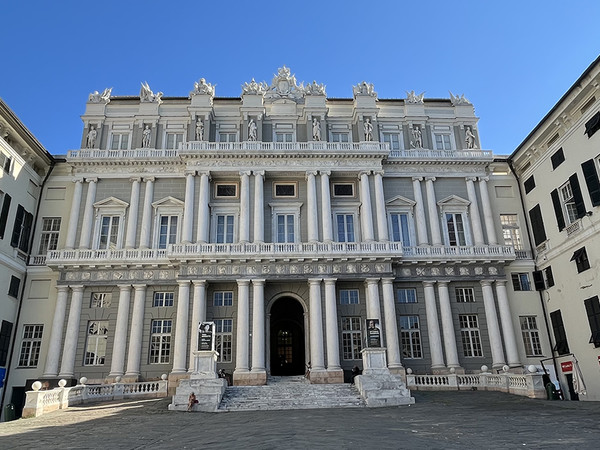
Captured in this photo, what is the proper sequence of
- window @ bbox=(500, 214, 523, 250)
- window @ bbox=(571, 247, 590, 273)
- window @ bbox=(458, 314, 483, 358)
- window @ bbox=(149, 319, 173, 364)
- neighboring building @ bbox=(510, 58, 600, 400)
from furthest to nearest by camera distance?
window @ bbox=(500, 214, 523, 250)
window @ bbox=(458, 314, 483, 358)
window @ bbox=(149, 319, 173, 364)
window @ bbox=(571, 247, 590, 273)
neighboring building @ bbox=(510, 58, 600, 400)

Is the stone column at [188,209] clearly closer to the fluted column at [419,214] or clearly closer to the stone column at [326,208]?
the stone column at [326,208]

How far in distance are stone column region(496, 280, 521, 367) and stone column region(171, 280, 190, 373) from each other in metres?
20.4

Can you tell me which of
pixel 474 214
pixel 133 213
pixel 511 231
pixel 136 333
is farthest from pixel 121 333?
pixel 511 231

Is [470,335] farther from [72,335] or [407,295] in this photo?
[72,335]

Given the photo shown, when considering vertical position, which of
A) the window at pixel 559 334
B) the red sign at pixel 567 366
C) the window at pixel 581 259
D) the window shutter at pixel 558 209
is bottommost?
the red sign at pixel 567 366

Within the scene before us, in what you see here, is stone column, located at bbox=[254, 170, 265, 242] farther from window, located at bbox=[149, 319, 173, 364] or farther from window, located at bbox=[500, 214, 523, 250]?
window, located at bbox=[500, 214, 523, 250]

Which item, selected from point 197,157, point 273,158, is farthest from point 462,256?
A: point 197,157

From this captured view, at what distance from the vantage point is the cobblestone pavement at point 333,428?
36.8 ft

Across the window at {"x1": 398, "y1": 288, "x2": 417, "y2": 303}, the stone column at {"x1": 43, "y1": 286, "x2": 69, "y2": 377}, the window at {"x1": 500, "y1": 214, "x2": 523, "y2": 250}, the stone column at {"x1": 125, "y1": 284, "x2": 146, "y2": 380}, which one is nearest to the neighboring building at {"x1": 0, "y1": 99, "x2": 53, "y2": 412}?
the stone column at {"x1": 43, "y1": 286, "x2": 69, "y2": 377}

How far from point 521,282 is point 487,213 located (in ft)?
17.4

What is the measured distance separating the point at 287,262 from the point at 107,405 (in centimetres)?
1314

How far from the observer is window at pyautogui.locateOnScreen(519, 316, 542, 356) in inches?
1224

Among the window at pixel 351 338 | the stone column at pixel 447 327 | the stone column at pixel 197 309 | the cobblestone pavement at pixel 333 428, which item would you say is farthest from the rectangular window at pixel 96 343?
the stone column at pixel 447 327

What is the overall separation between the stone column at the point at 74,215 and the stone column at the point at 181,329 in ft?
27.3
